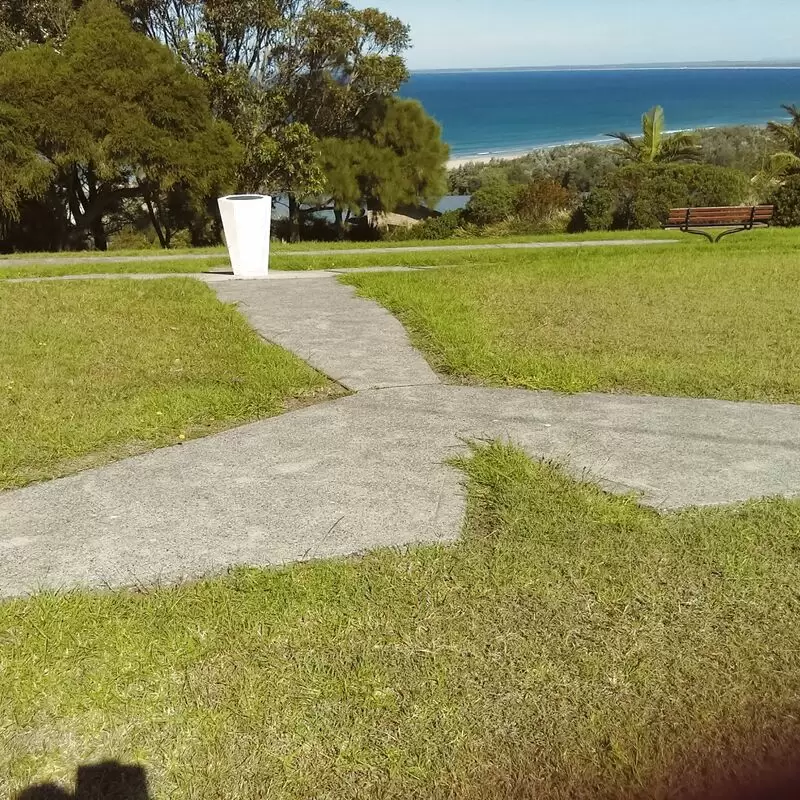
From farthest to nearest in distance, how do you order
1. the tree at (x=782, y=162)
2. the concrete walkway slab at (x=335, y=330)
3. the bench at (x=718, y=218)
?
the tree at (x=782, y=162) → the bench at (x=718, y=218) → the concrete walkway slab at (x=335, y=330)

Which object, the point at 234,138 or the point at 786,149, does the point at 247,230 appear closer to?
the point at 234,138

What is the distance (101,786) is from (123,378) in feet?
12.4

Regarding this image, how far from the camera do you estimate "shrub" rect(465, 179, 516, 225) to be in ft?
93.3

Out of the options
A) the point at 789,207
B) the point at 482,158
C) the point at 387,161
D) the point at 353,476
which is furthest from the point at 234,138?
the point at 482,158

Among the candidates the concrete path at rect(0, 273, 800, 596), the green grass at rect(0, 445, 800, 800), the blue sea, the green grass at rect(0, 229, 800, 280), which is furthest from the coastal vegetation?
the blue sea

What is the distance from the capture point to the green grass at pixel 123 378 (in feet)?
14.6

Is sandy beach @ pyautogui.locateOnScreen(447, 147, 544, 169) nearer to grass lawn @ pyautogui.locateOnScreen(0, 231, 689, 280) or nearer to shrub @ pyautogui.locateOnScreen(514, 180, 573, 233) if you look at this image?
shrub @ pyautogui.locateOnScreen(514, 180, 573, 233)

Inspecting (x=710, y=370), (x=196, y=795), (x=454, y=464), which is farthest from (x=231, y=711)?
(x=710, y=370)

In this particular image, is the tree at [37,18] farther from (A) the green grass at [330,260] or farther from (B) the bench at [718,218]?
(B) the bench at [718,218]

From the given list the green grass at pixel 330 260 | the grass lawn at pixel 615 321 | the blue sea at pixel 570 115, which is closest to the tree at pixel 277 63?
the green grass at pixel 330 260

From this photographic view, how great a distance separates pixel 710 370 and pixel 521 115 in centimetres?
12697

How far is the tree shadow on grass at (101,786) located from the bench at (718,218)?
Answer: 13.7 m

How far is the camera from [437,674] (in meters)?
2.56

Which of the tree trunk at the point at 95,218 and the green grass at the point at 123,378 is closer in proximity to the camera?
the green grass at the point at 123,378
